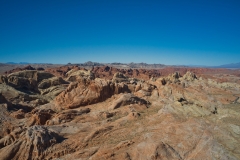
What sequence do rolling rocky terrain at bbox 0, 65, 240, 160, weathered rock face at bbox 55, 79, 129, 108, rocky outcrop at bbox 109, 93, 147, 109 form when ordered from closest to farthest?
rolling rocky terrain at bbox 0, 65, 240, 160 < rocky outcrop at bbox 109, 93, 147, 109 < weathered rock face at bbox 55, 79, 129, 108

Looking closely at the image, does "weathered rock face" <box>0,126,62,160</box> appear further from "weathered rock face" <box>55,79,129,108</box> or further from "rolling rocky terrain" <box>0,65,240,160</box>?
"weathered rock face" <box>55,79,129,108</box>

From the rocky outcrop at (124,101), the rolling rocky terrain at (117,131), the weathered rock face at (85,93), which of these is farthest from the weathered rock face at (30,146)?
the weathered rock face at (85,93)

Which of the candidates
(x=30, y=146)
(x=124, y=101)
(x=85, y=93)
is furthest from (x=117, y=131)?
(x=85, y=93)

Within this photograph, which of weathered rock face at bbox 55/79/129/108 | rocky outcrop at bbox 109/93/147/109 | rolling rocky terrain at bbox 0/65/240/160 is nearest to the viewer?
rolling rocky terrain at bbox 0/65/240/160

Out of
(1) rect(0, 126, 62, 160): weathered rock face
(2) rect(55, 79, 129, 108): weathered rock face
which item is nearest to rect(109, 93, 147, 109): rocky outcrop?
(2) rect(55, 79, 129, 108): weathered rock face

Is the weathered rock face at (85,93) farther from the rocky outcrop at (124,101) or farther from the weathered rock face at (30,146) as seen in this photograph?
the weathered rock face at (30,146)

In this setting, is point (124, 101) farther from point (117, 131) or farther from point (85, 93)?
point (117, 131)

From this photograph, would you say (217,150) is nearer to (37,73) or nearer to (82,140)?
(82,140)

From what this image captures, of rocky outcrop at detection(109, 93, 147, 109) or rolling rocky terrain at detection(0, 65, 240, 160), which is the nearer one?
rolling rocky terrain at detection(0, 65, 240, 160)

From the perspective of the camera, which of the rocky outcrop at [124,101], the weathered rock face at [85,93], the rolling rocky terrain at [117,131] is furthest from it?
the weathered rock face at [85,93]

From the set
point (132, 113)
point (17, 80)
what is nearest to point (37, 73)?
point (17, 80)

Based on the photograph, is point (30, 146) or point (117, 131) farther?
point (117, 131)
